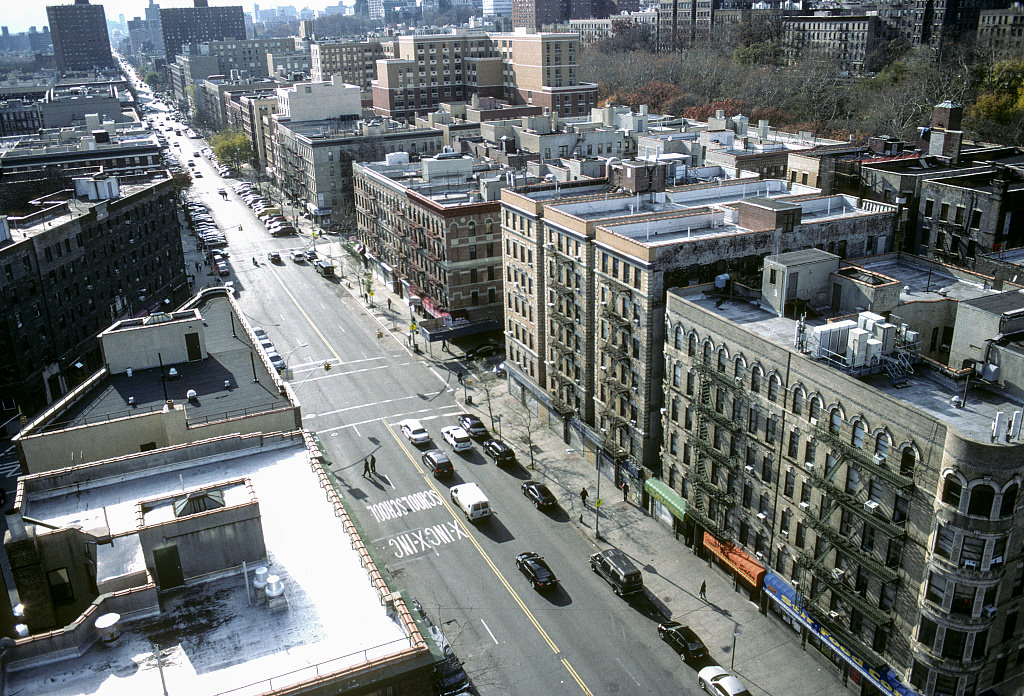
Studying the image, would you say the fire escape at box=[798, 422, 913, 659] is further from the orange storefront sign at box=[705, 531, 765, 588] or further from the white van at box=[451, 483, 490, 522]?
the white van at box=[451, 483, 490, 522]

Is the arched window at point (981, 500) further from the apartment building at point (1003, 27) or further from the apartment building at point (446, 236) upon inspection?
the apartment building at point (1003, 27)

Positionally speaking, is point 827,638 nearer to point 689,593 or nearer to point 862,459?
point 689,593

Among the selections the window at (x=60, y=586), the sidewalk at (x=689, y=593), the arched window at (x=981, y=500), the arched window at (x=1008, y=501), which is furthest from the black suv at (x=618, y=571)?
the window at (x=60, y=586)

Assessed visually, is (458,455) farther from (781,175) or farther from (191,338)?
(781,175)

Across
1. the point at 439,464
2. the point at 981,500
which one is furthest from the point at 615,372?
the point at 981,500

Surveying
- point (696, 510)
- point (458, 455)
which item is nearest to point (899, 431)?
point (696, 510)
